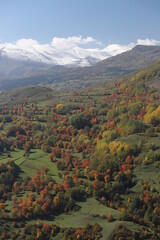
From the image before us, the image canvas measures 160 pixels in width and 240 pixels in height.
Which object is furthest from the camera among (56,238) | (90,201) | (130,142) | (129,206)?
(130,142)

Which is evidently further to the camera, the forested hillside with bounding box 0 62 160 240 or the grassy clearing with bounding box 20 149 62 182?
the grassy clearing with bounding box 20 149 62 182

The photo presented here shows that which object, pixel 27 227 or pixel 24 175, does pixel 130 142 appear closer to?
pixel 24 175

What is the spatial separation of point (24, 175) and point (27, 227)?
46937 millimetres

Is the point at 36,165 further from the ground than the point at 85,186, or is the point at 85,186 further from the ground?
the point at 36,165

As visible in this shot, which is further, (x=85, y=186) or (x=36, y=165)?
(x=36, y=165)

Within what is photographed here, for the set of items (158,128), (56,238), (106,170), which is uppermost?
(158,128)

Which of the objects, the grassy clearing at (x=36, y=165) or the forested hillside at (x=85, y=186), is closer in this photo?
the forested hillside at (x=85, y=186)

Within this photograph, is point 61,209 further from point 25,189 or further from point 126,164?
point 126,164

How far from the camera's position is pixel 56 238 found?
89.9m

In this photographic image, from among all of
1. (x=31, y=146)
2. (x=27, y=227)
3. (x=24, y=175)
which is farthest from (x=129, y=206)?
(x=31, y=146)

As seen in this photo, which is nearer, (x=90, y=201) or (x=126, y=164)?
(x=90, y=201)

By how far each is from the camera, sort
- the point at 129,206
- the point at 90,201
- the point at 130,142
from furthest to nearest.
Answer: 1. the point at 130,142
2. the point at 90,201
3. the point at 129,206

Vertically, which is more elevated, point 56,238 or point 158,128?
point 158,128

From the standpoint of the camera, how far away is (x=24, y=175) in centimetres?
14000
